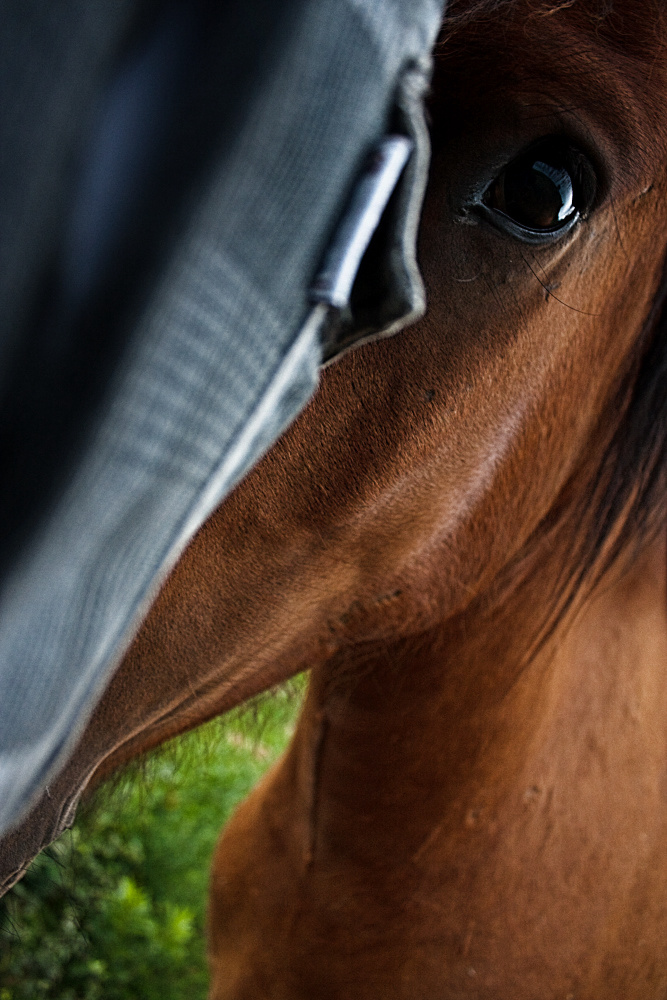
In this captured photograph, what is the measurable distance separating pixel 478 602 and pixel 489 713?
0.15 metres

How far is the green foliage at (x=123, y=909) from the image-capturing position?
1.88m

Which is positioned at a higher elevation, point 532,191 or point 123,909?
point 532,191

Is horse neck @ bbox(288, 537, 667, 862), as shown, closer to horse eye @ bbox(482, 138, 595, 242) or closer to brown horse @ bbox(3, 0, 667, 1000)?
brown horse @ bbox(3, 0, 667, 1000)

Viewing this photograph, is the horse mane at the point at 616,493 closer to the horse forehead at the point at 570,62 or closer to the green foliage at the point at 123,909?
the horse forehead at the point at 570,62

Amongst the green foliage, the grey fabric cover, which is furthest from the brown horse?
the green foliage

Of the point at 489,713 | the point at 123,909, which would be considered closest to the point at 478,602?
the point at 489,713

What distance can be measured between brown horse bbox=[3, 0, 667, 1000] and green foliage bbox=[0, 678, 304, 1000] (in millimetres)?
448

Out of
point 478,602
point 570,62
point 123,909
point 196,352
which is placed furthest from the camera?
point 123,909

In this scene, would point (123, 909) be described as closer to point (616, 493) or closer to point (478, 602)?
point (478, 602)

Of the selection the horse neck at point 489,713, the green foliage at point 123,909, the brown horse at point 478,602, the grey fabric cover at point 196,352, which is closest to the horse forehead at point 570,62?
the brown horse at point 478,602

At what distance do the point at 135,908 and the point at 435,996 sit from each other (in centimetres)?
113

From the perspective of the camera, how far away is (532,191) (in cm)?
59

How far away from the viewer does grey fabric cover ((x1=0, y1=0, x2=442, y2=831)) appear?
32cm

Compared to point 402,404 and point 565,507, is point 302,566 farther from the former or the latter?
point 565,507
